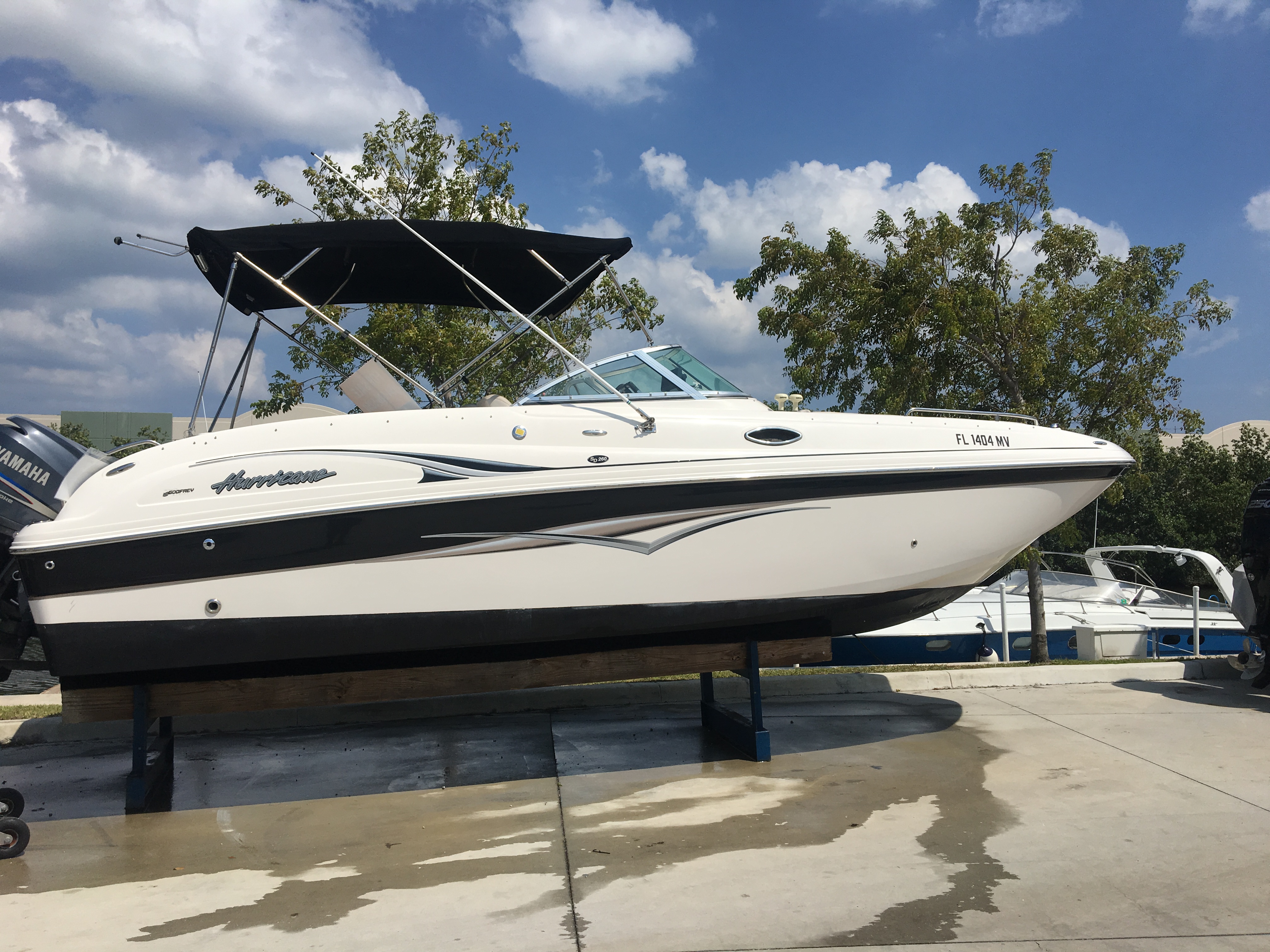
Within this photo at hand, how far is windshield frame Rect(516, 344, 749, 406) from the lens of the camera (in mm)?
4383

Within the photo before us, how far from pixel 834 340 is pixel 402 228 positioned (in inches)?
247

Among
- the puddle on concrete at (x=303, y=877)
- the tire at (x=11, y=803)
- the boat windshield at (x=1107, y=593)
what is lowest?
the puddle on concrete at (x=303, y=877)

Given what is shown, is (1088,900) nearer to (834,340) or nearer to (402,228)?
(402,228)

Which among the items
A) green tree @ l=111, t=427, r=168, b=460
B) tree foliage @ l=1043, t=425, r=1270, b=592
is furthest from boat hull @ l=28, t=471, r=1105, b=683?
tree foliage @ l=1043, t=425, r=1270, b=592

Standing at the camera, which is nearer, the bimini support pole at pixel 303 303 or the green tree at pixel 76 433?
the bimini support pole at pixel 303 303

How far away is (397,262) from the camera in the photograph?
4980 mm

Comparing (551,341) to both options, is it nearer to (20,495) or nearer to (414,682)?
(414,682)

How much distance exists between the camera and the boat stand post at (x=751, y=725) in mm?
4414

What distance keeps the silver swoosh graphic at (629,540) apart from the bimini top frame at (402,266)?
0.55m

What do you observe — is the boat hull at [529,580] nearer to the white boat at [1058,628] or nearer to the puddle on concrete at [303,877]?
the puddle on concrete at [303,877]

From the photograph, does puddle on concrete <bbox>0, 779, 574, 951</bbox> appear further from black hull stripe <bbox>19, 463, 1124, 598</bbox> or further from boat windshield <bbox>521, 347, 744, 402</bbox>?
boat windshield <bbox>521, 347, 744, 402</bbox>

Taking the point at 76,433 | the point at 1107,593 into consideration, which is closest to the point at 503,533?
the point at 1107,593

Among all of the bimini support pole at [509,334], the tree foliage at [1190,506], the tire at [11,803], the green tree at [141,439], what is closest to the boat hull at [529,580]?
the tire at [11,803]

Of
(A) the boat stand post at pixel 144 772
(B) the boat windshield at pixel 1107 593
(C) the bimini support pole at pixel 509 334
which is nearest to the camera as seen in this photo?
(A) the boat stand post at pixel 144 772
